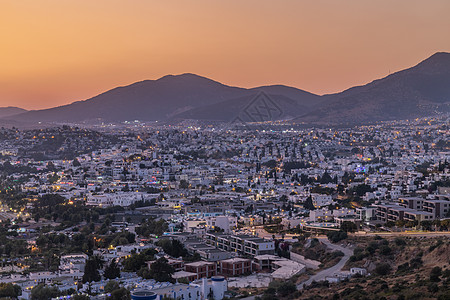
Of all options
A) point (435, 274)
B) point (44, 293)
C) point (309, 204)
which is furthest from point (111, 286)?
point (309, 204)

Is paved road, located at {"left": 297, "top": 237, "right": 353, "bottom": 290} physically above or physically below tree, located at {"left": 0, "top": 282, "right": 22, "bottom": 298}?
below

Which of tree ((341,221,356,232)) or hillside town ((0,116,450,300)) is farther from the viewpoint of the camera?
tree ((341,221,356,232))

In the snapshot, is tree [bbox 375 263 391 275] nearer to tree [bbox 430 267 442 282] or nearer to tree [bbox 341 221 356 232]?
tree [bbox 430 267 442 282]

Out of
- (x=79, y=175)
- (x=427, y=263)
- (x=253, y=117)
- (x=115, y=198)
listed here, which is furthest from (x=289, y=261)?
(x=253, y=117)

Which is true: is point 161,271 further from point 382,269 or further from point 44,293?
point 382,269

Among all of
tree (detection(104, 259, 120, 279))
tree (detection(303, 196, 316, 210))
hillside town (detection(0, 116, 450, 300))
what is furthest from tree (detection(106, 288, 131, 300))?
tree (detection(303, 196, 316, 210))

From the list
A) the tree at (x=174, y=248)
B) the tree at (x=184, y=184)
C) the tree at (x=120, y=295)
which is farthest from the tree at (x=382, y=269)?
the tree at (x=184, y=184)

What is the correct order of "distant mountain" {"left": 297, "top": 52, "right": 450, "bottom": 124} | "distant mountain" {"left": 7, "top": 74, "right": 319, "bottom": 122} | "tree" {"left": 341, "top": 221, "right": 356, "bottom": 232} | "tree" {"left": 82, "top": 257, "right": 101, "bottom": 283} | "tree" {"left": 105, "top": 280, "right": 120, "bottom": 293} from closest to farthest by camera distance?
"tree" {"left": 105, "top": 280, "right": 120, "bottom": 293} → "tree" {"left": 82, "top": 257, "right": 101, "bottom": 283} → "tree" {"left": 341, "top": 221, "right": 356, "bottom": 232} → "distant mountain" {"left": 297, "top": 52, "right": 450, "bottom": 124} → "distant mountain" {"left": 7, "top": 74, "right": 319, "bottom": 122}
